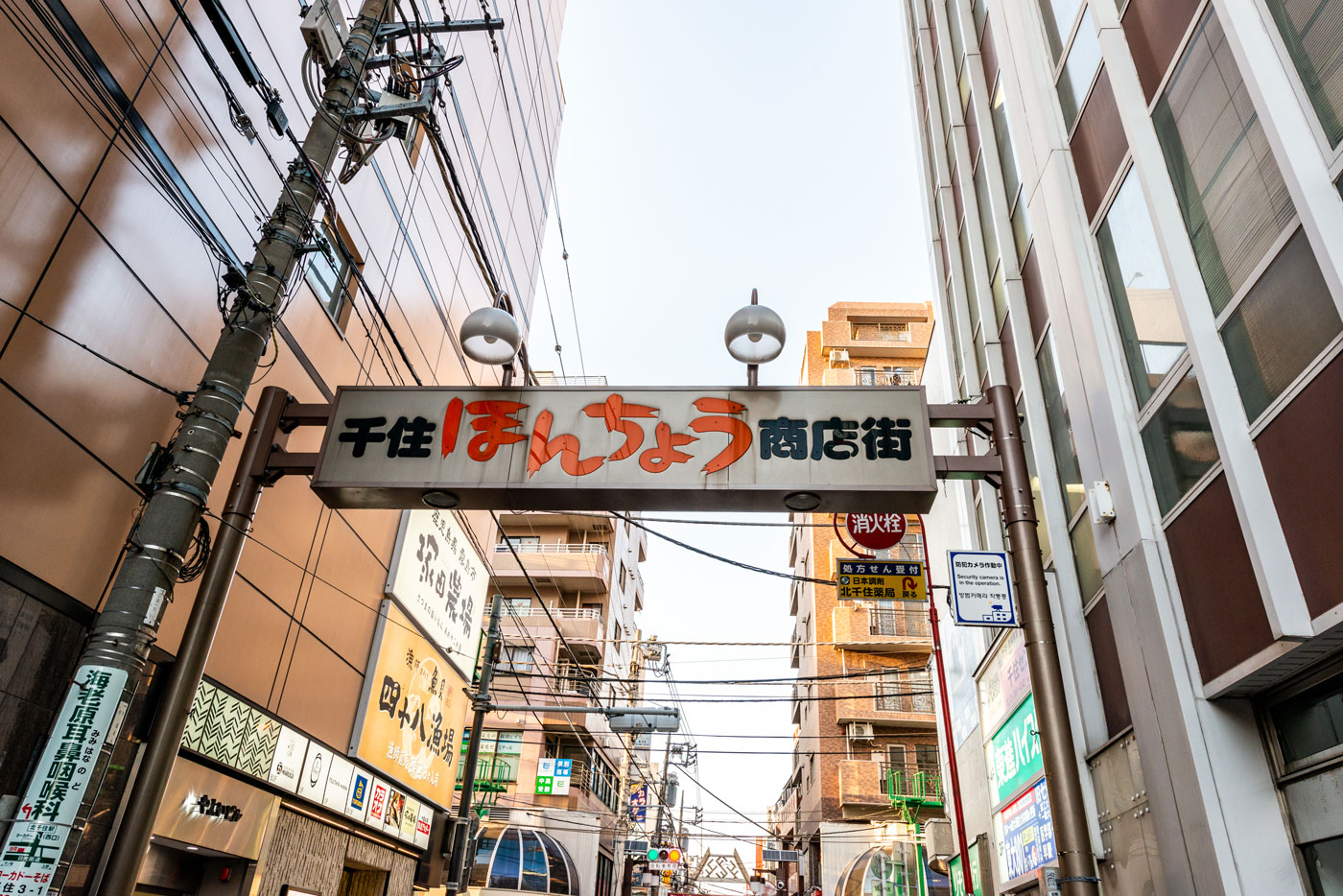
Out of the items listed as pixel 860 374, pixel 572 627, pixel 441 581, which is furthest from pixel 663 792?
pixel 441 581

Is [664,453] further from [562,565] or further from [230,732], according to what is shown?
[562,565]

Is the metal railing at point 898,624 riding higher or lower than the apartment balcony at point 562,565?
lower

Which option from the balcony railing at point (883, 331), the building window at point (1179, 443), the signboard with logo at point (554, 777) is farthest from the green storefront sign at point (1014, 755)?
the balcony railing at point (883, 331)

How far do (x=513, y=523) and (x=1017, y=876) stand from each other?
40.1 meters

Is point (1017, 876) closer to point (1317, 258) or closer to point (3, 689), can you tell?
point (1317, 258)

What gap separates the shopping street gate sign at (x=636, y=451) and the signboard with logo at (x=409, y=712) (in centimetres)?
571

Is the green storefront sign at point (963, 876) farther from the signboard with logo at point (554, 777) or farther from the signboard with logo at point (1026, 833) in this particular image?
the signboard with logo at point (554, 777)

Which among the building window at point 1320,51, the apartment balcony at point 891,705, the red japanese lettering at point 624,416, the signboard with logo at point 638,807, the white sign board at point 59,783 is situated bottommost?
the white sign board at point 59,783

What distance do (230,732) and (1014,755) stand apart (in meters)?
9.74

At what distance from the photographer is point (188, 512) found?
5.57 meters

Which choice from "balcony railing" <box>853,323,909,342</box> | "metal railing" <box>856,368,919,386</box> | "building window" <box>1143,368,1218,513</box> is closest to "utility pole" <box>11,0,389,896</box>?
"building window" <box>1143,368,1218,513</box>

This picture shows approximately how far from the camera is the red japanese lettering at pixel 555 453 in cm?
698

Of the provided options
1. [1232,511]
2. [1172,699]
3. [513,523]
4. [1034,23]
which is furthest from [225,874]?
[513,523]

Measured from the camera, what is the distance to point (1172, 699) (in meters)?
5.94
